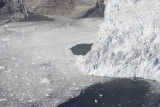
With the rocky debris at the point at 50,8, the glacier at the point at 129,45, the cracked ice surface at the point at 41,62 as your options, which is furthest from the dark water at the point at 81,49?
the rocky debris at the point at 50,8

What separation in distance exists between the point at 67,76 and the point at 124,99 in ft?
5.49

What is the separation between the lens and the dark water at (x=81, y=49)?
8.09 metres

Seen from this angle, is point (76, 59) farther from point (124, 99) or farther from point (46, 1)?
point (46, 1)

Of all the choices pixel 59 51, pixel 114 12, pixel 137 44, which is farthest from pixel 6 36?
pixel 137 44

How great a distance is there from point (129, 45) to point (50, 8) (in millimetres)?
5665

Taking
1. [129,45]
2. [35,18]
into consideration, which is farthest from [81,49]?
[35,18]

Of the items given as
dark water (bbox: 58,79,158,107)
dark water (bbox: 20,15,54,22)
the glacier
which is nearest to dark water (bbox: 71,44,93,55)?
the glacier

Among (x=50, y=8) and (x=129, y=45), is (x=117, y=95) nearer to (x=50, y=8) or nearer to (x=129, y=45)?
(x=129, y=45)

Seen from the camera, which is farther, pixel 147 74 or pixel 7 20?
pixel 7 20

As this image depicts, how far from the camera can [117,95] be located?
6066 mm

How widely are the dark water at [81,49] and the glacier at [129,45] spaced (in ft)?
2.79

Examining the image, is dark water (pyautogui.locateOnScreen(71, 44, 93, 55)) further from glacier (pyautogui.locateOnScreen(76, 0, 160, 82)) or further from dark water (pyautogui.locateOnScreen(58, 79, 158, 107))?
dark water (pyautogui.locateOnScreen(58, 79, 158, 107))

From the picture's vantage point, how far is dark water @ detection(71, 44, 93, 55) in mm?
8091

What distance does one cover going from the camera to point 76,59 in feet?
25.0
